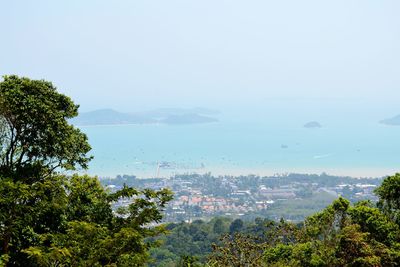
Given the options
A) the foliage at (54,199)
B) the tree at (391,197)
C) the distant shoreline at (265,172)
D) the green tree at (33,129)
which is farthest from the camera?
the distant shoreline at (265,172)

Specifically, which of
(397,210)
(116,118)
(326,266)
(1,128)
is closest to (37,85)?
(1,128)

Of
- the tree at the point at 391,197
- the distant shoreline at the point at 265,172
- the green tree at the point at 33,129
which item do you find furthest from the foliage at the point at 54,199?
the distant shoreline at the point at 265,172

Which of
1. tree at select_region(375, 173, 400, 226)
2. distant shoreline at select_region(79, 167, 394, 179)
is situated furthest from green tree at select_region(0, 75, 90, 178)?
distant shoreline at select_region(79, 167, 394, 179)

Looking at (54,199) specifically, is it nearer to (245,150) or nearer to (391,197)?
(391,197)

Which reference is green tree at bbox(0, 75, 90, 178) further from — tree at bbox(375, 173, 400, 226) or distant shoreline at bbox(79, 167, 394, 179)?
distant shoreline at bbox(79, 167, 394, 179)

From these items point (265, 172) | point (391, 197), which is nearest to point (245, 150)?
point (265, 172)

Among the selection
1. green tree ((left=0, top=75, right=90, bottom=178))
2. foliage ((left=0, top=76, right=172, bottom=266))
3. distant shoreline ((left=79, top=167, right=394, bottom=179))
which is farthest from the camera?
distant shoreline ((left=79, top=167, right=394, bottom=179))

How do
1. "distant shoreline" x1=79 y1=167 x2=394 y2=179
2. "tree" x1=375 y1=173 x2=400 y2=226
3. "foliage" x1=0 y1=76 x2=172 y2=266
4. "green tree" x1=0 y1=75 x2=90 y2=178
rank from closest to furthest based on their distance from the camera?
"foliage" x1=0 y1=76 x2=172 y2=266
"green tree" x1=0 y1=75 x2=90 y2=178
"tree" x1=375 y1=173 x2=400 y2=226
"distant shoreline" x1=79 y1=167 x2=394 y2=179

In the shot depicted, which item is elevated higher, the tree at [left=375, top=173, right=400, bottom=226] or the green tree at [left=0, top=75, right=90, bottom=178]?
the green tree at [left=0, top=75, right=90, bottom=178]

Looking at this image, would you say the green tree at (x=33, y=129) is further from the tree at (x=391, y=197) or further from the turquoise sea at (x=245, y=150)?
the turquoise sea at (x=245, y=150)
